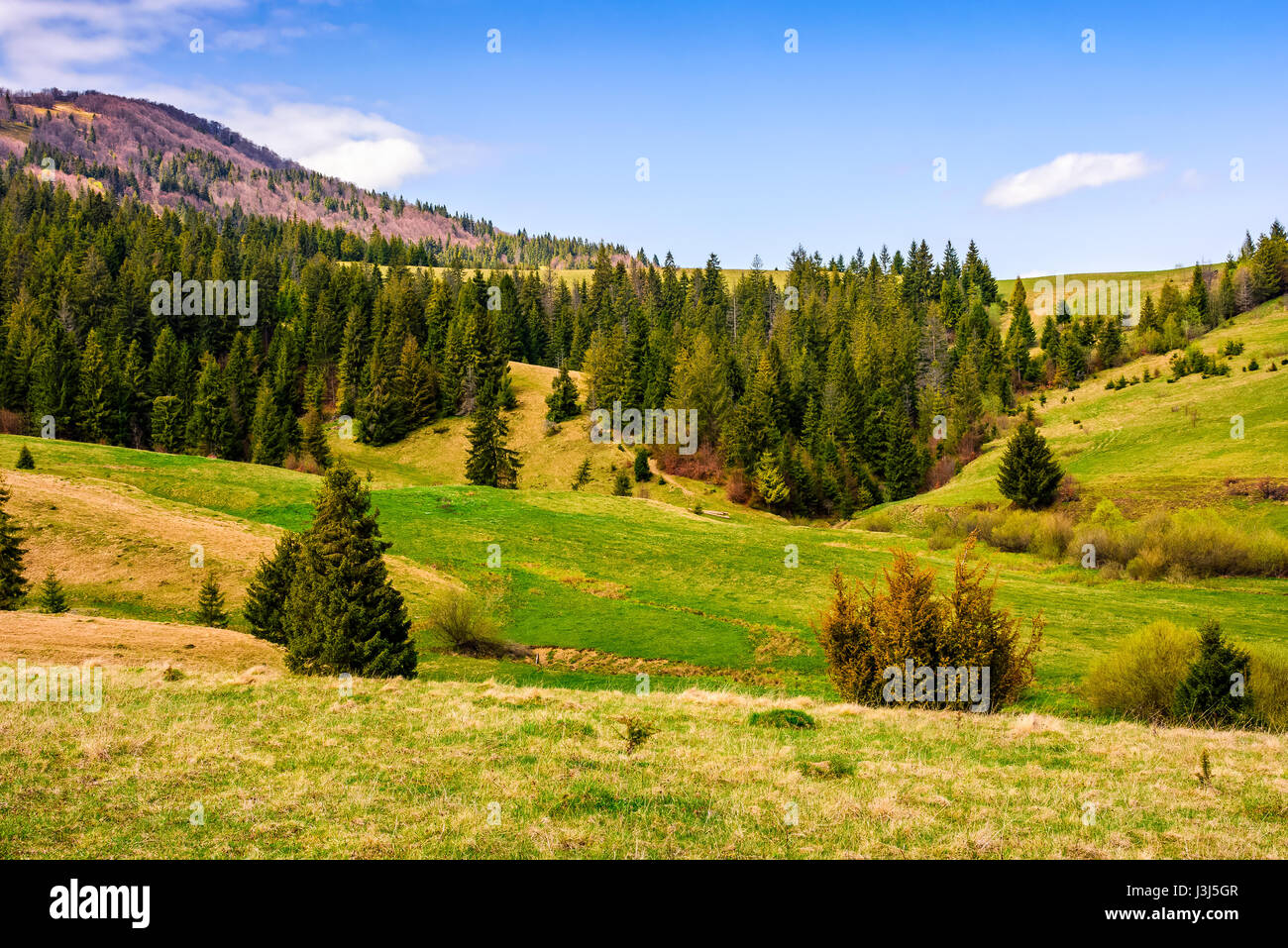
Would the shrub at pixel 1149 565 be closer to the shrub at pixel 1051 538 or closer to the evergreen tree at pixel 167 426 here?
the shrub at pixel 1051 538

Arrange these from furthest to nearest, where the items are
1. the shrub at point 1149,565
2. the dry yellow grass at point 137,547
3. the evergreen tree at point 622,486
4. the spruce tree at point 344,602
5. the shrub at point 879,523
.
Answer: the evergreen tree at point 622,486
the shrub at point 879,523
the shrub at point 1149,565
the dry yellow grass at point 137,547
the spruce tree at point 344,602

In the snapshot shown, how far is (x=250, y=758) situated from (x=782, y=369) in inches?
4210

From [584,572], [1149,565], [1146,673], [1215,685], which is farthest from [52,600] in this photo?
[1149,565]

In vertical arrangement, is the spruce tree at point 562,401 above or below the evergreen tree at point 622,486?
above

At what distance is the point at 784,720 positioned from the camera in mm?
18391

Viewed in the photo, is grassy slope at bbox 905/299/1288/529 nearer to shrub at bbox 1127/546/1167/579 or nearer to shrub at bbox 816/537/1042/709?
shrub at bbox 1127/546/1167/579

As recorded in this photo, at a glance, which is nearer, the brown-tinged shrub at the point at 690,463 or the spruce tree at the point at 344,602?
the spruce tree at the point at 344,602

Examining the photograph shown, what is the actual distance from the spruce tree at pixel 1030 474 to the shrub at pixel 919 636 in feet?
183

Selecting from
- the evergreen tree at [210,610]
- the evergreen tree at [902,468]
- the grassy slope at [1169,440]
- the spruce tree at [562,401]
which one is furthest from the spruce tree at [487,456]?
the evergreen tree at [902,468]

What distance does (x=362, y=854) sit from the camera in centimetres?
881

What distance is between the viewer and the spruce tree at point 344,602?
26531 mm

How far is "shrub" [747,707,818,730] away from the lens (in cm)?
1814

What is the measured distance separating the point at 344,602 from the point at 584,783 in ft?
58.2
